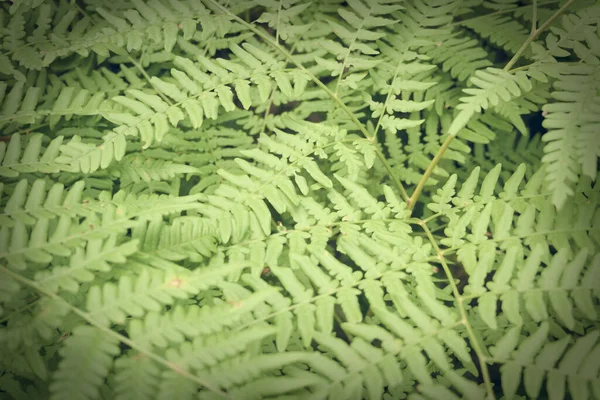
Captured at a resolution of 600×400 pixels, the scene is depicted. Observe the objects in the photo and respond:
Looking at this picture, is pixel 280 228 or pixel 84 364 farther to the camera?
pixel 280 228

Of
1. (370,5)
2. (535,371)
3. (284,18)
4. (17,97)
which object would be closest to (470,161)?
(370,5)

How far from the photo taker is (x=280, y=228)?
171cm

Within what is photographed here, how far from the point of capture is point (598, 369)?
46.1 inches

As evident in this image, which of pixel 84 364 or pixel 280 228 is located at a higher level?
pixel 280 228

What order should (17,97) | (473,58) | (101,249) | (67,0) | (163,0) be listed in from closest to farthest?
(101,249) → (17,97) → (163,0) → (473,58) → (67,0)

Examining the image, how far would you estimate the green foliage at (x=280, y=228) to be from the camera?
121 cm

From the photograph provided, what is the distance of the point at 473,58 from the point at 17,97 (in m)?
1.84

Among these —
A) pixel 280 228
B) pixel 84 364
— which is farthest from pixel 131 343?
pixel 280 228

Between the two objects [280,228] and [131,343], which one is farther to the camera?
[280,228]

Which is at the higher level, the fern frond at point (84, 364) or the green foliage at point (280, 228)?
the green foliage at point (280, 228)

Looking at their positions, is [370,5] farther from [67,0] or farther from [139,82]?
[67,0]

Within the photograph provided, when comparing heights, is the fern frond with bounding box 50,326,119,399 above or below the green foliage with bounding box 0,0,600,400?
below

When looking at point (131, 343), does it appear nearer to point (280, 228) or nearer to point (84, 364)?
point (84, 364)

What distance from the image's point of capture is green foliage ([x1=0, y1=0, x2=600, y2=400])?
1211mm
